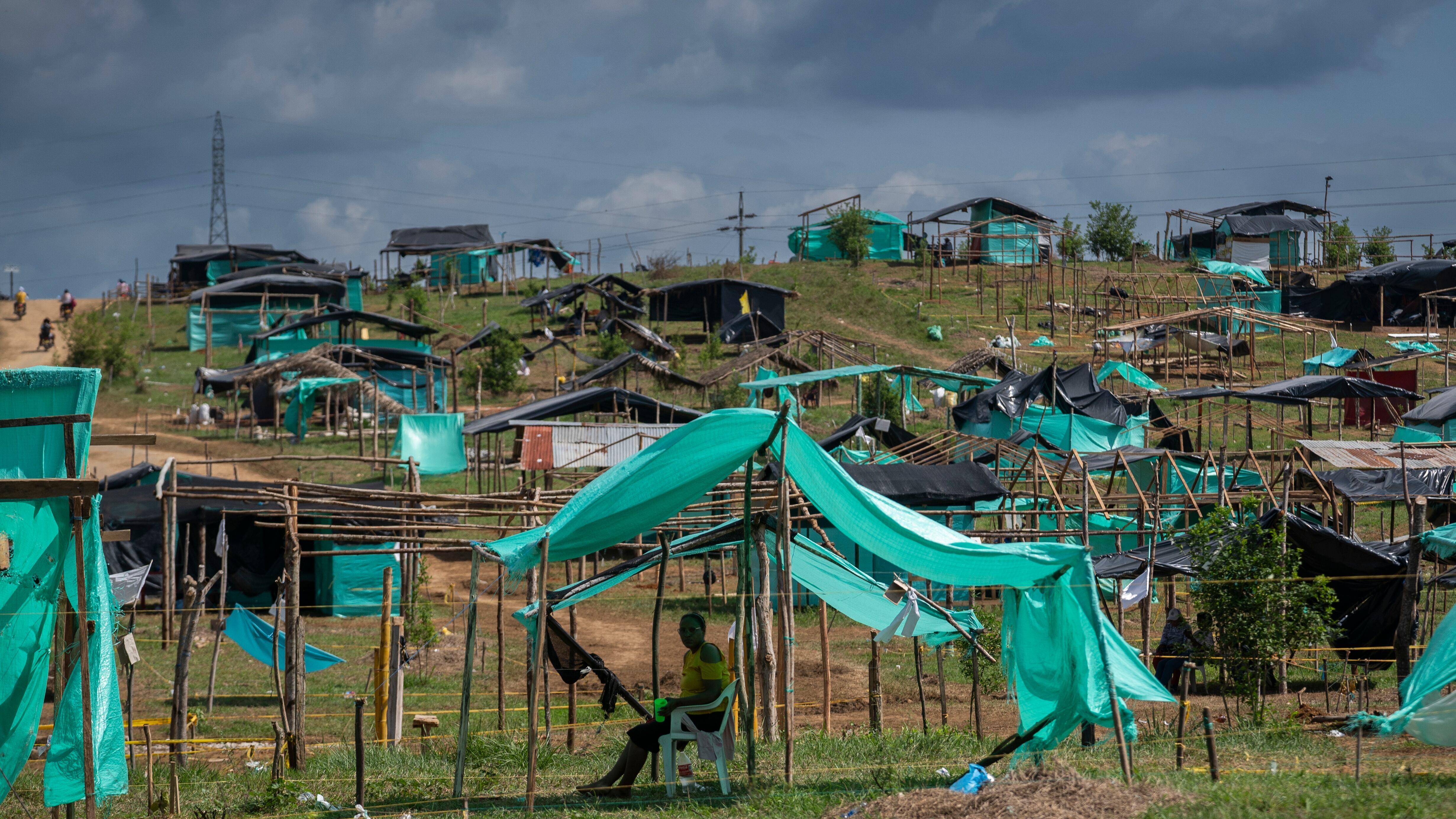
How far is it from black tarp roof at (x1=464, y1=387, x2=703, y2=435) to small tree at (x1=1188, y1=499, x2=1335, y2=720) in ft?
45.3

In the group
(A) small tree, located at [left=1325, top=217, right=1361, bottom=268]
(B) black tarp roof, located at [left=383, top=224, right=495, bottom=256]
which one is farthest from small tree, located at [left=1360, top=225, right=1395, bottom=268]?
(B) black tarp roof, located at [left=383, top=224, right=495, bottom=256]

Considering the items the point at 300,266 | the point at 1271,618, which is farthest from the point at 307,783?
the point at 300,266

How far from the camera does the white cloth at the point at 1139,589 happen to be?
436 inches

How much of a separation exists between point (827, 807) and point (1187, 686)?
455 cm

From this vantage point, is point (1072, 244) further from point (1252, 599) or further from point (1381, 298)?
point (1252, 599)

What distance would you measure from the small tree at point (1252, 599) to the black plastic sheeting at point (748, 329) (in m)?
28.3

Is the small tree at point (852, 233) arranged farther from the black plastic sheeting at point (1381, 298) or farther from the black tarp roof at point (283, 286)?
the black tarp roof at point (283, 286)

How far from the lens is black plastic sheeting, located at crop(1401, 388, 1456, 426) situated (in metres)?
19.4

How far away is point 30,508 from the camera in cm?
707

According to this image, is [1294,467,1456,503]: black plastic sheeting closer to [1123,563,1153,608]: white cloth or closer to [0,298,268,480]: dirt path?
[1123,563,1153,608]: white cloth

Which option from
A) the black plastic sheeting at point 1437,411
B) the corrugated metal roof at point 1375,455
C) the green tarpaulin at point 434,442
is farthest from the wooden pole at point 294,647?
the black plastic sheeting at point 1437,411

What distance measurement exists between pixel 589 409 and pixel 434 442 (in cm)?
387

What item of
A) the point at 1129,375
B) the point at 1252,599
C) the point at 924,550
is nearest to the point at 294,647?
the point at 924,550

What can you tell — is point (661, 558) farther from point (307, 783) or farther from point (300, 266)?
point (300, 266)
